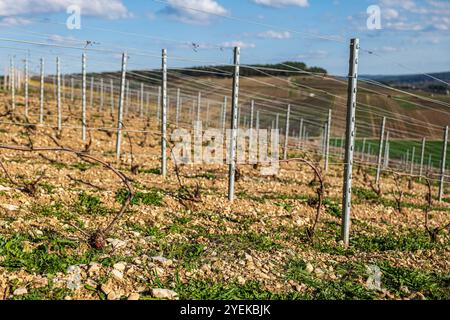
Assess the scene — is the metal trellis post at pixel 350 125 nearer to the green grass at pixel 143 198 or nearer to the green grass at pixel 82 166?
the green grass at pixel 143 198

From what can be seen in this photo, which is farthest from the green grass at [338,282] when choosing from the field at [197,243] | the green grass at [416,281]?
the green grass at [416,281]

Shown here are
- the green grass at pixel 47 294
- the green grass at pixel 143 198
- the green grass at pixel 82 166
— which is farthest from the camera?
the green grass at pixel 82 166

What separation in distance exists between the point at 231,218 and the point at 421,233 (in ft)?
8.74

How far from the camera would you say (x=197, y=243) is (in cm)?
489

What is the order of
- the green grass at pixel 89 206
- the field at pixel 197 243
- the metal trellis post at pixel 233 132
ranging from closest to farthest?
the field at pixel 197 243, the green grass at pixel 89 206, the metal trellis post at pixel 233 132

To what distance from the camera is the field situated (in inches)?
151

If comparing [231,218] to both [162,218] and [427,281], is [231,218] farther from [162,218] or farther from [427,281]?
[427,281]

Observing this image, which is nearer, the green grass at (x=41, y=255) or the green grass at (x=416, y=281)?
the green grass at (x=41, y=255)

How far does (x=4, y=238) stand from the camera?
14.1ft

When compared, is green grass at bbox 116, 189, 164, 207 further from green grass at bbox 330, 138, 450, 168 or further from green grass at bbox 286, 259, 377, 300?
green grass at bbox 330, 138, 450, 168

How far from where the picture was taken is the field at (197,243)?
3.83 meters
